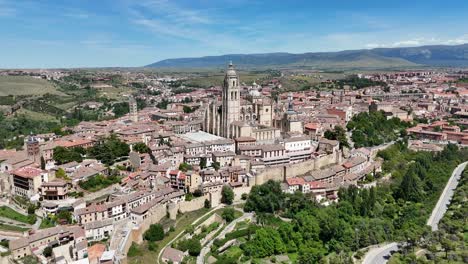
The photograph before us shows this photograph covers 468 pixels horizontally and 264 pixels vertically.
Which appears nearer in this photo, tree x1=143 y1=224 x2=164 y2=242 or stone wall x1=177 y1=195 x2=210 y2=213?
tree x1=143 y1=224 x2=164 y2=242

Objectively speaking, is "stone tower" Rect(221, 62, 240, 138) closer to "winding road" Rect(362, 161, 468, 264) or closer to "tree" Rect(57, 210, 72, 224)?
"tree" Rect(57, 210, 72, 224)

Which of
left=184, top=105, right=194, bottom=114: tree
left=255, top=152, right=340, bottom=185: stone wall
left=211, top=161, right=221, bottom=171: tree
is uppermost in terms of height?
left=184, top=105, right=194, bottom=114: tree

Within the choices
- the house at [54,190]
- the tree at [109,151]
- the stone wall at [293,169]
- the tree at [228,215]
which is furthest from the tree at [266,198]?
the house at [54,190]

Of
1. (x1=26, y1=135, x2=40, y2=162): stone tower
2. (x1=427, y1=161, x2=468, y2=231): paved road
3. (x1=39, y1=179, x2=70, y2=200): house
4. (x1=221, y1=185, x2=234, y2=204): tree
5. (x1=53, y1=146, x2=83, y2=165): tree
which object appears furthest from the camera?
(x1=53, y1=146, x2=83, y2=165): tree

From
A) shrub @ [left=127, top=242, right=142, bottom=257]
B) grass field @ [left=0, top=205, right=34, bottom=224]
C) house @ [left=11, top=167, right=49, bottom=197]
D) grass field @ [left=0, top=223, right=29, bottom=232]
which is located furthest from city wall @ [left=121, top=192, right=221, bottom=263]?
house @ [left=11, top=167, right=49, bottom=197]

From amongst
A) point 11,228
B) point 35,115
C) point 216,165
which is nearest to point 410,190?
point 216,165

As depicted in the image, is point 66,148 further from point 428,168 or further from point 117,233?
point 428,168

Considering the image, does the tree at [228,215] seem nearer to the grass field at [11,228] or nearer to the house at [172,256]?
the house at [172,256]
